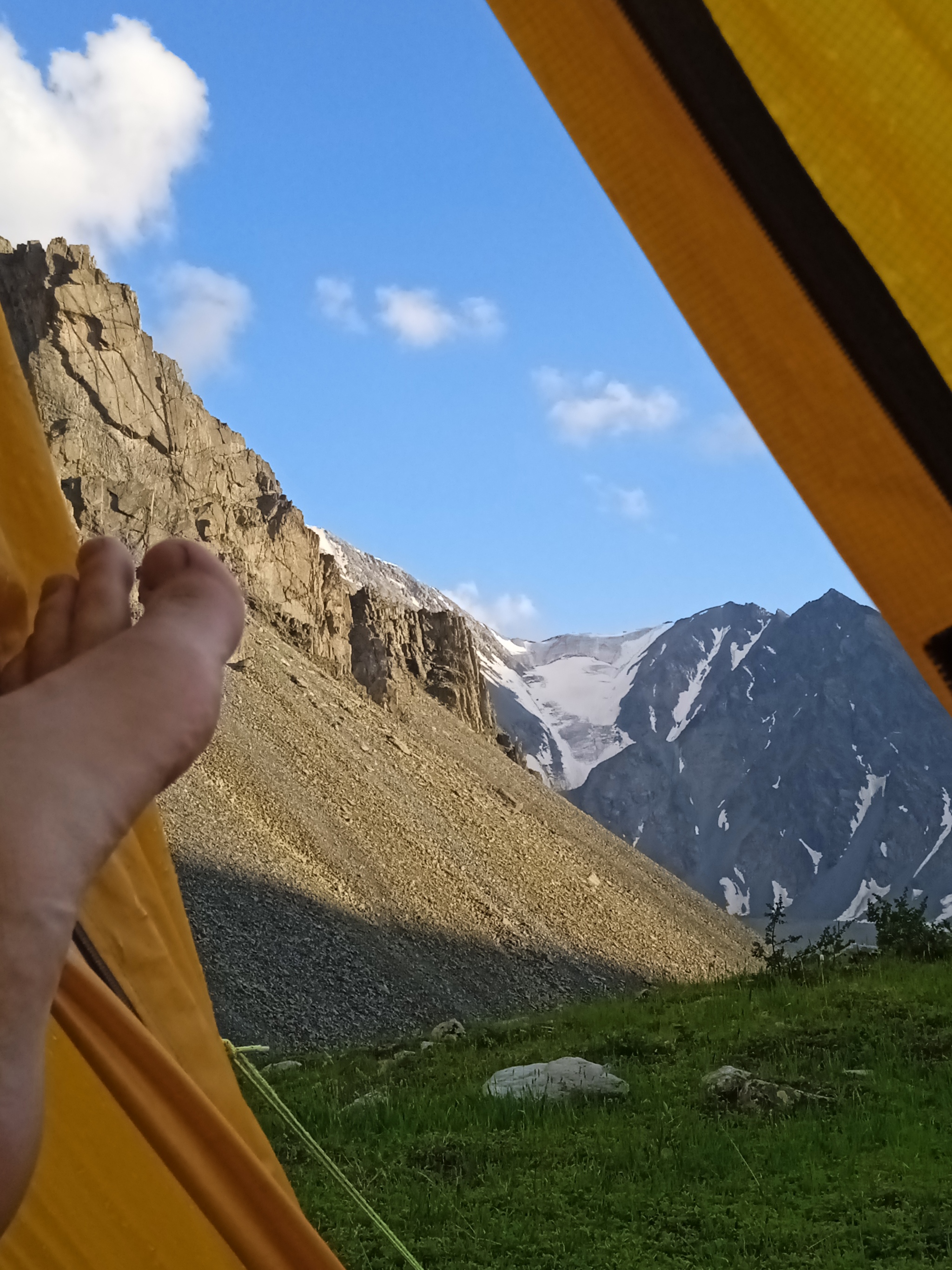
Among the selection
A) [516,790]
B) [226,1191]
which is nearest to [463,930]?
[516,790]

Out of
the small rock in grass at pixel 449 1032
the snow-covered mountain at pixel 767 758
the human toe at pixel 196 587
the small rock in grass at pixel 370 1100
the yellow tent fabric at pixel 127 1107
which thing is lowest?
the snow-covered mountain at pixel 767 758

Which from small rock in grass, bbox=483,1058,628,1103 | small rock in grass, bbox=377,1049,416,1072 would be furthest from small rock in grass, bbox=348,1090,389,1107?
small rock in grass, bbox=377,1049,416,1072

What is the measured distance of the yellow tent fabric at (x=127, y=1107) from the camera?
127 centimetres

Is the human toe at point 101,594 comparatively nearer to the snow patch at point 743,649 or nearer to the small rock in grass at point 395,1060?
the small rock in grass at point 395,1060

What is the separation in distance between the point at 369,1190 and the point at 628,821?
7016 cm

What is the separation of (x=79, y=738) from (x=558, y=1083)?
3701 millimetres

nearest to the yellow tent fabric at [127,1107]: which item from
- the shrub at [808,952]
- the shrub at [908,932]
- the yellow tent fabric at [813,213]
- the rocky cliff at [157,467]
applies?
the yellow tent fabric at [813,213]

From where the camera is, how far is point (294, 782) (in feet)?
60.4

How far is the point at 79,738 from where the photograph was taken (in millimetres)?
764

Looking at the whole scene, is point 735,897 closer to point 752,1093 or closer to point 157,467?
point 157,467

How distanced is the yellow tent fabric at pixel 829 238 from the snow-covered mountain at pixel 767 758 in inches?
2183

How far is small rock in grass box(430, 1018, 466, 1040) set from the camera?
22.8 ft

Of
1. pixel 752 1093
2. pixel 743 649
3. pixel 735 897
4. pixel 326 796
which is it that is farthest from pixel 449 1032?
pixel 743 649

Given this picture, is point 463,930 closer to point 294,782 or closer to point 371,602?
point 294,782
